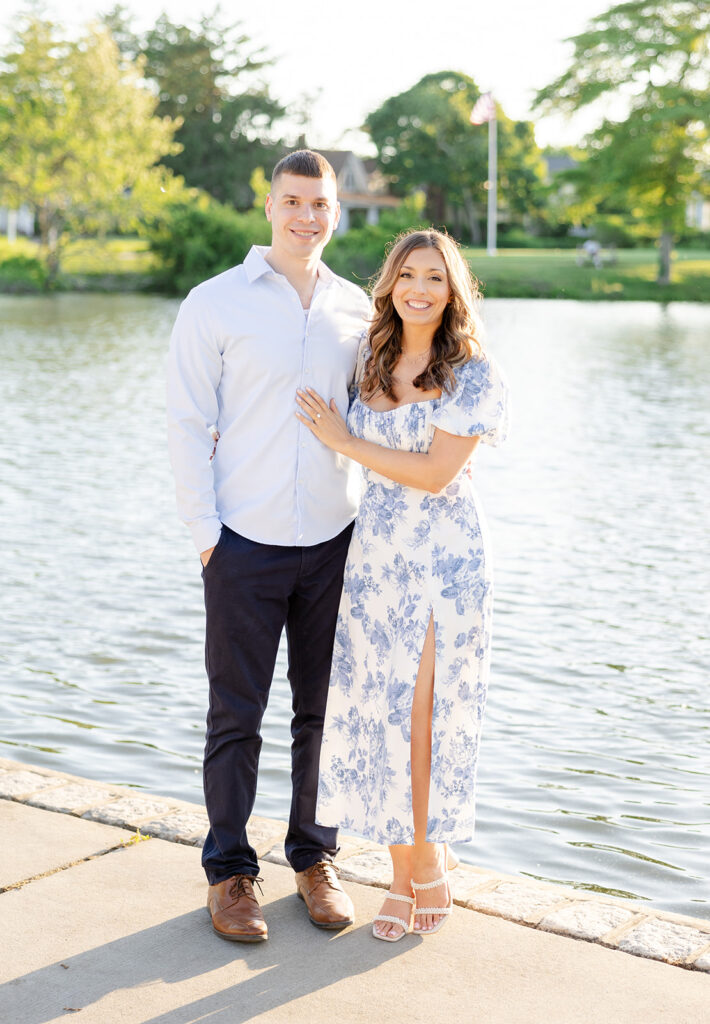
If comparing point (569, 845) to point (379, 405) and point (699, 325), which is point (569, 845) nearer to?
point (379, 405)

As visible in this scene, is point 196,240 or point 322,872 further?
point 196,240

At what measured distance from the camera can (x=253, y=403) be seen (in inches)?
147

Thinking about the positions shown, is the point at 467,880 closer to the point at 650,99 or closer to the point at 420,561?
the point at 420,561

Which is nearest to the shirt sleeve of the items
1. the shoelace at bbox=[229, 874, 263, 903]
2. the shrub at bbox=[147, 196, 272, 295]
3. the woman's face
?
the woman's face

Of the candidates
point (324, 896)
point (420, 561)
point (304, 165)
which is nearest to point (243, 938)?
point (324, 896)

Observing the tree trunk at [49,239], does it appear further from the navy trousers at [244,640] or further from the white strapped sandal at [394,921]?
the white strapped sandal at [394,921]

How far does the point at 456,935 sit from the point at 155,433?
1352 centimetres

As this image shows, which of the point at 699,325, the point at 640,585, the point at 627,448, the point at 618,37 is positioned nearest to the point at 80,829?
the point at 640,585

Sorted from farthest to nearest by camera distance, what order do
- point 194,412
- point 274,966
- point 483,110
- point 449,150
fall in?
point 449,150, point 483,110, point 194,412, point 274,966

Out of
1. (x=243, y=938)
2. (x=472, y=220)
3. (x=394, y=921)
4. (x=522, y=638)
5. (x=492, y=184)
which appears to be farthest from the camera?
(x=472, y=220)

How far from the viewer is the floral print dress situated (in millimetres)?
3689

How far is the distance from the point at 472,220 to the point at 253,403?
66.4 metres

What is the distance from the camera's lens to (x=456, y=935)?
11.8 feet

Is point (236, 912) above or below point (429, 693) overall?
below
